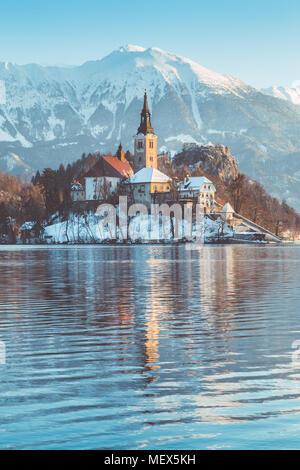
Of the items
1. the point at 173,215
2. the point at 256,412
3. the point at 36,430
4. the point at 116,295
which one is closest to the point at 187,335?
the point at 256,412

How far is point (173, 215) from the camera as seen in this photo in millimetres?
196000

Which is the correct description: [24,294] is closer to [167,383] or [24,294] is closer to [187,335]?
[187,335]

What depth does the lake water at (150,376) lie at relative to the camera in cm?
1180

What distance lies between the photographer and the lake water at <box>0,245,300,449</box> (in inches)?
465

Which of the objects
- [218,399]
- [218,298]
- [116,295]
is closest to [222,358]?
[218,399]

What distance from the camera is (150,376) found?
16.1 m

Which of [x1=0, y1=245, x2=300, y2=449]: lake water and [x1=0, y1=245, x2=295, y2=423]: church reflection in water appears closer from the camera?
[x1=0, y1=245, x2=300, y2=449]: lake water

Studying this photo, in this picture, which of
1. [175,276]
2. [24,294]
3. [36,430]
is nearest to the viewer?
[36,430]

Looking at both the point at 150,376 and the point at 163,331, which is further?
the point at 163,331

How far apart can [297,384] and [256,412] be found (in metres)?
2.59

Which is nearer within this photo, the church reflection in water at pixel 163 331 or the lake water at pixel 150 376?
the lake water at pixel 150 376

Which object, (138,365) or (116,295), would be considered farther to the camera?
(116,295)

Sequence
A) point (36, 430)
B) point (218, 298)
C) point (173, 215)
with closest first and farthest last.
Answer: point (36, 430), point (218, 298), point (173, 215)
